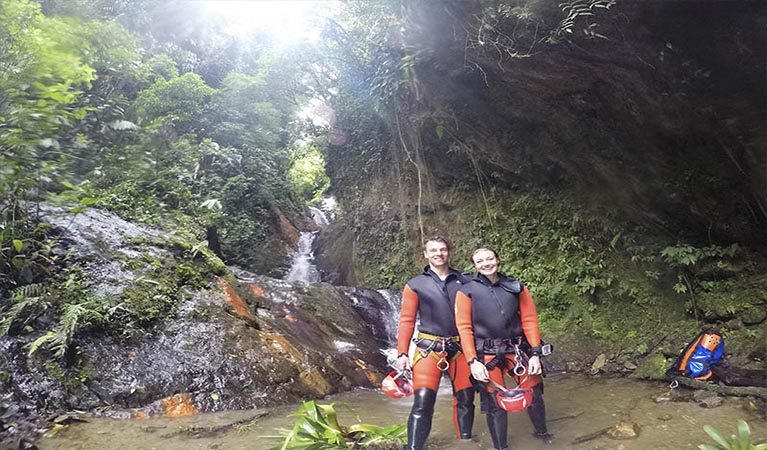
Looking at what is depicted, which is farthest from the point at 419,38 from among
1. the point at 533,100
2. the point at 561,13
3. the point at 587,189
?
the point at 587,189

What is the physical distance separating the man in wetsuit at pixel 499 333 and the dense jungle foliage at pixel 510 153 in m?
2.81

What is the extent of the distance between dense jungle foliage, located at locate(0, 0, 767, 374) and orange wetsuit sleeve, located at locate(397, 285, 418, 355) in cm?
235

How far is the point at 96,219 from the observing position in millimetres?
7684

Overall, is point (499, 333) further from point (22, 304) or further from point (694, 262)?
point (22, 304)

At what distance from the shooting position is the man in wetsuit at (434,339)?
11.5 ft

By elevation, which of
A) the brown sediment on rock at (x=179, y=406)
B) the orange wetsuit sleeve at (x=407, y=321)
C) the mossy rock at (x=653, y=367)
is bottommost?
the mossy rock at (x=653, y=367)

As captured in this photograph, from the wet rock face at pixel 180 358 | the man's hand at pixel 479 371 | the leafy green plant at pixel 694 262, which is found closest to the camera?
the man's hand at pixel 479 371

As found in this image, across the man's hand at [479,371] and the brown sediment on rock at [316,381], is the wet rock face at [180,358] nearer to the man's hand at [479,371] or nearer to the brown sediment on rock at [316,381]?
the brown sediment on rock at [316,381]

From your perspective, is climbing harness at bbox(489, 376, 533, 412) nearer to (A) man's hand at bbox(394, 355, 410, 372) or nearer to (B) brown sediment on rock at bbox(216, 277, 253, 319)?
(A) man's hand at bbox(394, 355, 410, 372)

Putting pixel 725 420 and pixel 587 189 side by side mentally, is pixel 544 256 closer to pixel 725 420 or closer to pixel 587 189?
pixel 587 189

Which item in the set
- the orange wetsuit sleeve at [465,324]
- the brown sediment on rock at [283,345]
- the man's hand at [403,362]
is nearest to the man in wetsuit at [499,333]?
the orange wetsuit sleeve at [465,324]

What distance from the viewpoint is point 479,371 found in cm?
326

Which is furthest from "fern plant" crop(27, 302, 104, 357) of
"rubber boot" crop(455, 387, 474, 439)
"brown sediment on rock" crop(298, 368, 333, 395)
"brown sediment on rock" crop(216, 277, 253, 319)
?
"rubber boot" crop(455, 387, 474, 439)

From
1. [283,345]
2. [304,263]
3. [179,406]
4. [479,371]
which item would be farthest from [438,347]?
[304,263]
